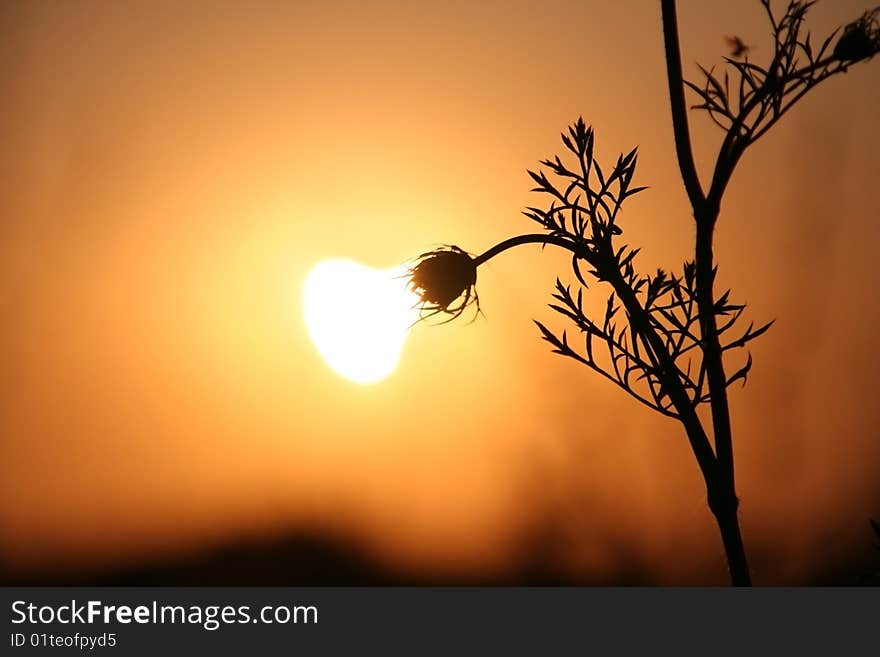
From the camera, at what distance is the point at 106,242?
1567mm

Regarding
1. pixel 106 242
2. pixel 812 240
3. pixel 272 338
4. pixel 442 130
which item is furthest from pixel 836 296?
pixel 106 242

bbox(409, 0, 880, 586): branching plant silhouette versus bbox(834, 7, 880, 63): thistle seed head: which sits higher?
bbox(834, 7, 880, 63): thistle seed head

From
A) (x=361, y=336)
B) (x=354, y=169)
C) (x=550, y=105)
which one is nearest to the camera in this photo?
(x=361, y=336)

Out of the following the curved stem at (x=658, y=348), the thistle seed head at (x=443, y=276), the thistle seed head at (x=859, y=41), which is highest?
the thistle seed head at (x=859, y=41)

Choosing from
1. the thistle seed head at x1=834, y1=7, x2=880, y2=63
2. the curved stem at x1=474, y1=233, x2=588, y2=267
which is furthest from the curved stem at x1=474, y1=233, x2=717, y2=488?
the thistle seed head at x1=834, y1=7, x2=880, y2=63

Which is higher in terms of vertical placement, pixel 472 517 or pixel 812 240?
pixel 812 240

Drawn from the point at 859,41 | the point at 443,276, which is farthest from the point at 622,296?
the point at 859,41

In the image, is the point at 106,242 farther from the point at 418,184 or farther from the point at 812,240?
the point at 812,240

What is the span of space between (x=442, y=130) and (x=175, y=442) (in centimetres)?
78

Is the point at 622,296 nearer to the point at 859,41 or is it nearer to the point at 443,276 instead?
the point at 443,276

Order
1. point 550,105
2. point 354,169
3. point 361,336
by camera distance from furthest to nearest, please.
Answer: point 354,169
point 550,105
point 361,336

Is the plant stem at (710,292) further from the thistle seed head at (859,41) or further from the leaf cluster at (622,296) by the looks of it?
the thistle seed head at (859,41)

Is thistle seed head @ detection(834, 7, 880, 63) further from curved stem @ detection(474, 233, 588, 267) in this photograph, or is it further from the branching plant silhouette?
curved stem @ detection(474, 233, 588, 267)

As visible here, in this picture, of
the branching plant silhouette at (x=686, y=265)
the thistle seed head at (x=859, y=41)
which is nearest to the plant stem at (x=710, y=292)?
the branching plant silhouette at (x=686, y=265)
